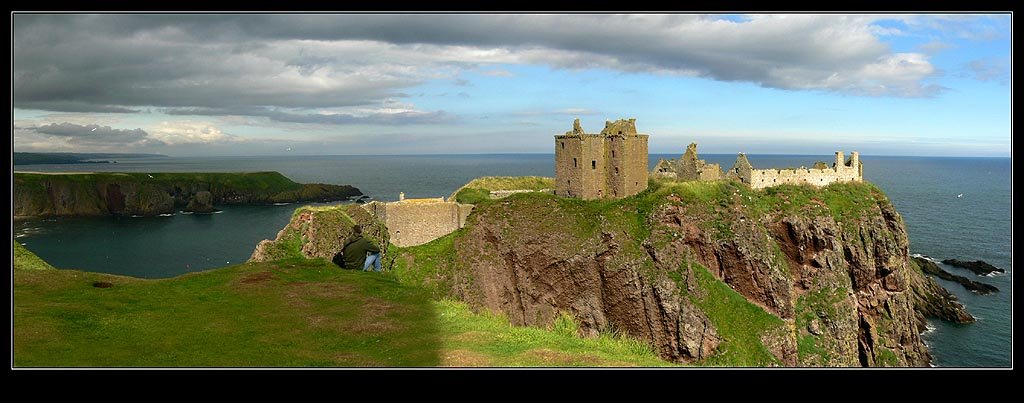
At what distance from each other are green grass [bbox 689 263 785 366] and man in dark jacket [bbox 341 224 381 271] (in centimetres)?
2453

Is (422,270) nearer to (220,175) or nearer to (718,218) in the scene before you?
(718,218)

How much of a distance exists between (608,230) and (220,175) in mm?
157812

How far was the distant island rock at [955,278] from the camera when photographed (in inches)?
3196

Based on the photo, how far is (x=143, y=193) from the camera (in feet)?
476

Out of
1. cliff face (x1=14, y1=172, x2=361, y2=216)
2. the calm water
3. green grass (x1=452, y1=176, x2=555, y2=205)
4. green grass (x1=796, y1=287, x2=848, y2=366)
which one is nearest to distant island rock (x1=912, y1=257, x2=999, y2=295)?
the calm water

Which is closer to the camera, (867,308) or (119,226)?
(867,308)

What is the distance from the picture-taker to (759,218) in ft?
162

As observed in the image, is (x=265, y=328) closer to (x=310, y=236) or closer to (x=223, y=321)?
(x=223, y=321)

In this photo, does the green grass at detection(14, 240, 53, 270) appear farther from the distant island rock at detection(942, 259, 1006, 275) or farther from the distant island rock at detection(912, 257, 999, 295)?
the distant island rock at detection(942, 259, 1006, 275)

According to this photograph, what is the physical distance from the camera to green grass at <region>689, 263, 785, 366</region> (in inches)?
1626

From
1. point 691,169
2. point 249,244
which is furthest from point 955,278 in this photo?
point 249,244

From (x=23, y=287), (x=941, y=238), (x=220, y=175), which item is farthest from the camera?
(x=220, y=175)

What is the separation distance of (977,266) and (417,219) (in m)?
88.5
